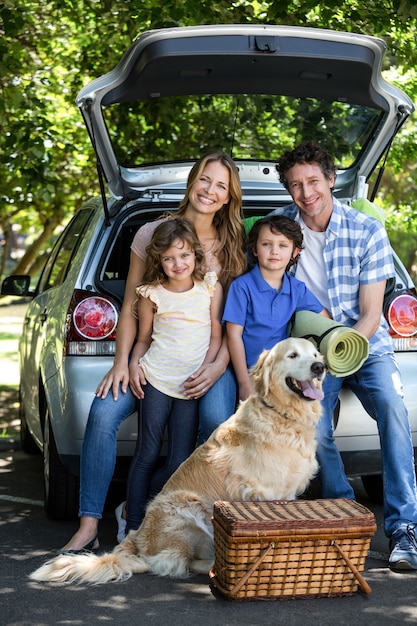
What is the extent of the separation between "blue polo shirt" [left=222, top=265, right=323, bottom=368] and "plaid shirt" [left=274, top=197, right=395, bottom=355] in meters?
0.25

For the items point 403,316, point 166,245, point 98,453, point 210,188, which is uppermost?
point 210,188

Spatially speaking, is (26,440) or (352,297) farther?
(26,440)

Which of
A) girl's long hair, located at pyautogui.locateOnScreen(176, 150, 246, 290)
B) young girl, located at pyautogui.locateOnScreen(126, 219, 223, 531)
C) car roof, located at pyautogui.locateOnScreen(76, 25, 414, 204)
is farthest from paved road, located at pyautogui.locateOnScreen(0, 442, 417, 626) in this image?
car roof, located at pyautogui.locateOnScreen(76, 25, 414, 204)

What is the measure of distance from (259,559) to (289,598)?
28 centimetres

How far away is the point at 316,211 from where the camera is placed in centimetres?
530

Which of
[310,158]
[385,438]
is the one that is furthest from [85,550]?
[310,158]

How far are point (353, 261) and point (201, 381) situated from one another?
999 mm

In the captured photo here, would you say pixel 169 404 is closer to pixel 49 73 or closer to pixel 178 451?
pixel 178 451

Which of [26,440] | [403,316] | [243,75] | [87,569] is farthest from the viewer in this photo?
[26,440]

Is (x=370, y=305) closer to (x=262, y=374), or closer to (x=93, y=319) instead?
(x=262, y=374)

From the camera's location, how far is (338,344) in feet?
16.0

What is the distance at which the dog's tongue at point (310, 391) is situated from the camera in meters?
4.61

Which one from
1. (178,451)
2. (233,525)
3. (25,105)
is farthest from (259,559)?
(25,105)

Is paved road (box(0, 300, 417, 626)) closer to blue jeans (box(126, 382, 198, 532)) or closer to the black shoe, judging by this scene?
the black shoe
